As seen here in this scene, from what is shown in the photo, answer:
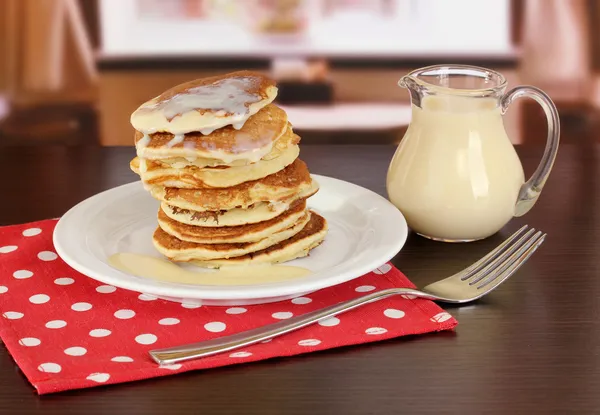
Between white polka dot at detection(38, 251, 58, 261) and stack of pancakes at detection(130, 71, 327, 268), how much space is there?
14 centimetres

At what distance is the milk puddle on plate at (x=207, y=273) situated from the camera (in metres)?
1.09

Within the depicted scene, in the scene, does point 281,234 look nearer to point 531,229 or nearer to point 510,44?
point 531,229

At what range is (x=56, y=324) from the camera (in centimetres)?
99

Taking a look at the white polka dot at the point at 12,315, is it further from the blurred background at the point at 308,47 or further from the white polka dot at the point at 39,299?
the blurred background at the point at 308,47

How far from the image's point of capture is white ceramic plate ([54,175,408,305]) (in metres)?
1.00

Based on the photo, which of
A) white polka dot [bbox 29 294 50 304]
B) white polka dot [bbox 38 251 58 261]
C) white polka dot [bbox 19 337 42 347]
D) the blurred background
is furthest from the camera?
the blurred background

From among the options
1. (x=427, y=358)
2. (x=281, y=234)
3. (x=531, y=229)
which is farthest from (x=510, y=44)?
(x=427, y=358)

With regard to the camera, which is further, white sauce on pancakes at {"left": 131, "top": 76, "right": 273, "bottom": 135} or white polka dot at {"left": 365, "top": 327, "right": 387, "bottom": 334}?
white sauce on pancakes at {"left": 131, "top": 76, "right": 273, "bottom": 135}

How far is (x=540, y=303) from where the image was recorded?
1059 millimetres

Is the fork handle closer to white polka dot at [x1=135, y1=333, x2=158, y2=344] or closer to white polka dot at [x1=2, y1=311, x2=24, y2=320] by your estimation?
white polka dot at [x1=135, y1=333, x2=158, y2=344]

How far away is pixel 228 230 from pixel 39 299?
24cm

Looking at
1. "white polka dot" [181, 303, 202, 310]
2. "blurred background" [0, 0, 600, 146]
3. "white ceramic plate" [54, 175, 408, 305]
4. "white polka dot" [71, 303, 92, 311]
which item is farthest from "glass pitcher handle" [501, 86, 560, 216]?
"blurred background" [0, 0, 600, 146]

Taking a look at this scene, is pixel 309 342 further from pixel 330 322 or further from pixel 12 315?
pixel 12 315

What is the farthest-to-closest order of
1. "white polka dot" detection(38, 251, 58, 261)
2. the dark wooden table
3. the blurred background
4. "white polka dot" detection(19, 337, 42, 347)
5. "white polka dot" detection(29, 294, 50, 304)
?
the blurred background
"white polka dot" detection(38, 251, 58, 261)
"white polka dot" detection(29, 294, 50, 304)
"white polka dot" detection(19, 337, 42, 347)
the dark wooden table
